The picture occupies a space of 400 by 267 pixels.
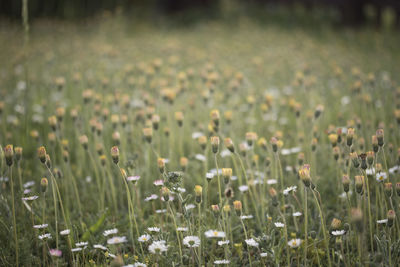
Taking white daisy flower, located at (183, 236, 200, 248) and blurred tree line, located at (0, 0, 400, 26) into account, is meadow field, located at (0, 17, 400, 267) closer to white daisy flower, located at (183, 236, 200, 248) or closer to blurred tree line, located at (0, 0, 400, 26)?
white daisy flower, located at (183, 236, 200, 248)

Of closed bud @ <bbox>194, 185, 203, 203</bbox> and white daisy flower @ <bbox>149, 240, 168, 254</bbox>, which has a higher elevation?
closed bud @ <bbox>194, 185, 203, 203</bbox>

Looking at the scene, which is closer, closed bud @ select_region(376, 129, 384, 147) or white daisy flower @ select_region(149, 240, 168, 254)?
white daisy flower @ select_region(149, 240, 168, 254)

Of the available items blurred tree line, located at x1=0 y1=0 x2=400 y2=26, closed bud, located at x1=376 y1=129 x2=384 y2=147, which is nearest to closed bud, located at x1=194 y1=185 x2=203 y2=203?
closed bud, located at x1=376 y1=129 x2=384 y2=147

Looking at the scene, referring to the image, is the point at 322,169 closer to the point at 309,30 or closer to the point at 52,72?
the point at 52,72

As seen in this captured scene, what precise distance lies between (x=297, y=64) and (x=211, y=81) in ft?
7.54

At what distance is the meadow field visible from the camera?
4.77ft

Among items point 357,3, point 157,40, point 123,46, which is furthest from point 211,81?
point 357,3

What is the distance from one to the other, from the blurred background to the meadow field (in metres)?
1.74

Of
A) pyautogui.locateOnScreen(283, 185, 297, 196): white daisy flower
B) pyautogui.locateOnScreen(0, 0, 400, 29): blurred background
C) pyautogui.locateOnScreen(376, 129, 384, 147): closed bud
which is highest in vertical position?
pyautogui.locateOnScreen(0, 0, 400, 29): blurred background

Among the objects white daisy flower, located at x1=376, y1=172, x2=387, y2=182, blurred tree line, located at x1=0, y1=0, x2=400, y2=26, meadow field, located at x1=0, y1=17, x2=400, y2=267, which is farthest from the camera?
blurred tree line, located at x1=0, y1=0, x2=400, y2=26

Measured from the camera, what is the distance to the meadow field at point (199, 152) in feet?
4.77

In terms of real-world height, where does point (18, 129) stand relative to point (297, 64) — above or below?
below

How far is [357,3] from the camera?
8.32 meters

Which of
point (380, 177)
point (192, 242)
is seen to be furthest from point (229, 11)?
point (192, 242)
